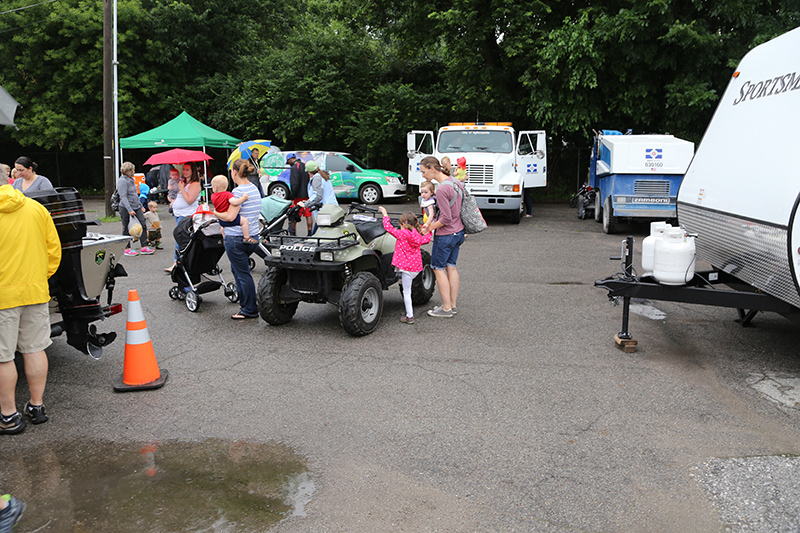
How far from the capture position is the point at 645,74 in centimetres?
1931

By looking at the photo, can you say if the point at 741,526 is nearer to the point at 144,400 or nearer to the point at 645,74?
the point at 144,400

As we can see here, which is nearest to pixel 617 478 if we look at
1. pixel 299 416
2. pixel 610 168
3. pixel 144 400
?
pixel 299 416

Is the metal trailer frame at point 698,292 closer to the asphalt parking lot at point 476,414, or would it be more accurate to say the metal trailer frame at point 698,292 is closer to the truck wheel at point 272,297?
the asphalt parking lot at point 476,414

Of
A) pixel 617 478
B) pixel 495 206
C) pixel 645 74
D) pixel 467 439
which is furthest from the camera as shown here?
pixel 645 74

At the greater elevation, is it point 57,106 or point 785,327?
point 57,106

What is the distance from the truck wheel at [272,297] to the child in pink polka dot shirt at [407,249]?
4.30ft

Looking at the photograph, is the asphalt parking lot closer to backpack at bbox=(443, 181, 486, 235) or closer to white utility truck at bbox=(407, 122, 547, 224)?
backpack at bbox=(443, 181, 486, 235)

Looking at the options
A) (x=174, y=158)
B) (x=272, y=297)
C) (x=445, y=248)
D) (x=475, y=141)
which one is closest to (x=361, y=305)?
(x=272, y=297)

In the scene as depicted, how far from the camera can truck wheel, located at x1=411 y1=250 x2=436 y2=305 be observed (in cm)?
834

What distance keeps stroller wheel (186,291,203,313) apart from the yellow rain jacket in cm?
341

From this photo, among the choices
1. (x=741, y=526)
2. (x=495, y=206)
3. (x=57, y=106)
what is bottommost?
(x=741, y=526)

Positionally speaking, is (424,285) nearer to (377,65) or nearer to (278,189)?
(278,189)

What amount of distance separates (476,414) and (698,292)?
257 cm

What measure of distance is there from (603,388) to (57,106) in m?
28.2
